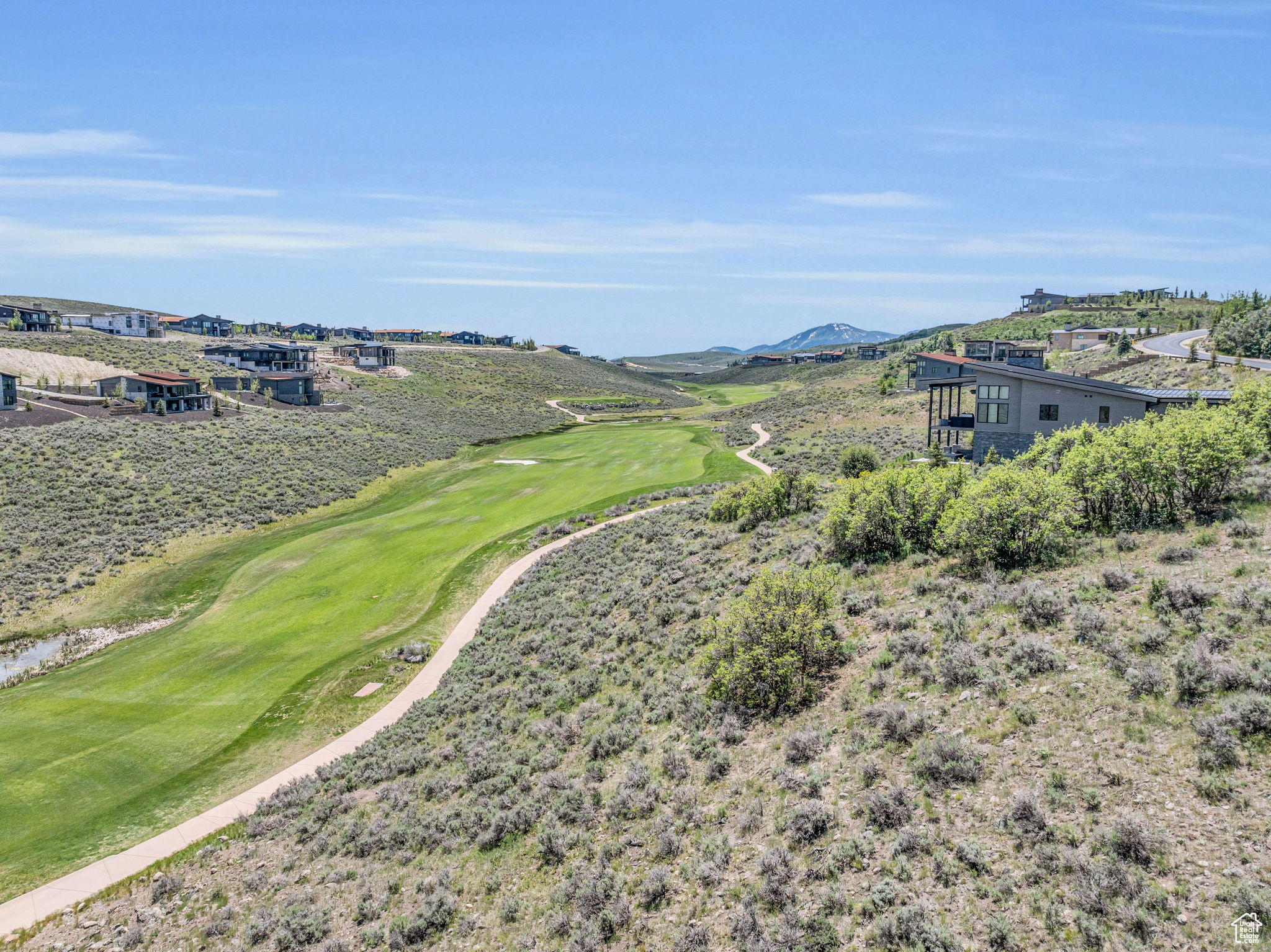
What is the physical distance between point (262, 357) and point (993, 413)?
109 meters

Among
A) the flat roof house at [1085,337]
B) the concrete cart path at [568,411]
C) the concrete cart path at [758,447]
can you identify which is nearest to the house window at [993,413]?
the concrete cart path at [758,447]

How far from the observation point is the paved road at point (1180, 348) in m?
55.4

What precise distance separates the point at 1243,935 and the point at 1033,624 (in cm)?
731

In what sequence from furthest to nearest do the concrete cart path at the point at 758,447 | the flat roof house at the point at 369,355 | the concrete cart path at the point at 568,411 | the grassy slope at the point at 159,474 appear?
the flat roof house at the point at 369,355 < the concrete cart path at the point at 568,411 < the concrete cart path at the point at 758,447 < the grassy slope at the point at 159,474

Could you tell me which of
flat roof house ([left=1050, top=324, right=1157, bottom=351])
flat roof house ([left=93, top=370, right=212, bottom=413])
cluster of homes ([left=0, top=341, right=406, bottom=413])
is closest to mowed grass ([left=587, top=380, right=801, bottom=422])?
cluster of homes ([left=0, top=341, right=406, bottom=413])

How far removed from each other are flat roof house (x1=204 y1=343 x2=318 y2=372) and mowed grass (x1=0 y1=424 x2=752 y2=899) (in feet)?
244

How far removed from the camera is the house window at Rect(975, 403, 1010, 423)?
37656 mm

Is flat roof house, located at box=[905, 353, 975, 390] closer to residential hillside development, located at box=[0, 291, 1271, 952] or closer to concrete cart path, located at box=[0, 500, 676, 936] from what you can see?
residential hillside development, located at box=[0, 291, 1271, 952]

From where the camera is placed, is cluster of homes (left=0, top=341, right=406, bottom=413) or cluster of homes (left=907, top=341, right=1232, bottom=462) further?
cluster of homes (left=0, top=341, right=406, bottom=413)

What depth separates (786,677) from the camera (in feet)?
52.6

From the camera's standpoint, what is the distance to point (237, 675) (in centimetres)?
2617

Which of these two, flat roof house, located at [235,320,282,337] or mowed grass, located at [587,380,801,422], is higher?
flat roof house, located at [235,320,282,337]

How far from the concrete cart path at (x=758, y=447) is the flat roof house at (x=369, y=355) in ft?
274

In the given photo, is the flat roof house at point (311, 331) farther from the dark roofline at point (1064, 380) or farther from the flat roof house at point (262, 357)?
the dark roofline at point (1064, 380)
